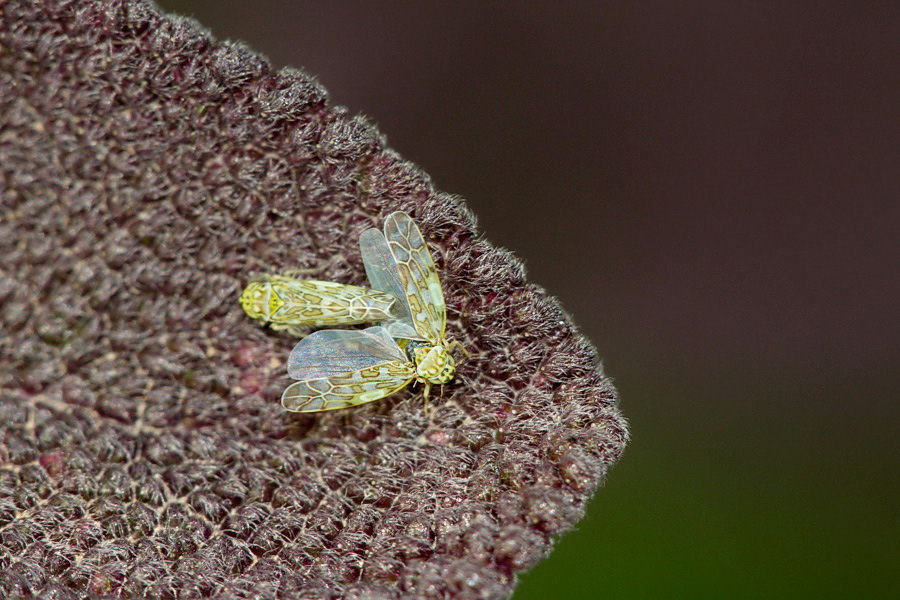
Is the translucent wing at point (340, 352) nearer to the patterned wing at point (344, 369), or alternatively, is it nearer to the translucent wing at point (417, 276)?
the patterned wing at point (344, 369)

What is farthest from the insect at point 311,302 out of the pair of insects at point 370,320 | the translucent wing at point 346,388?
the translucent wing at point 346,388

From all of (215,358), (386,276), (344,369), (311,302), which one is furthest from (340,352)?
(215,358)

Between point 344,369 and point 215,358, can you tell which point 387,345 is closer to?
point 344,369

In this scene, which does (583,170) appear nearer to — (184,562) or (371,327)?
(371,327)

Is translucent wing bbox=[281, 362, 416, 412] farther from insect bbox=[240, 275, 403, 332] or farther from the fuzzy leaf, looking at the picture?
insect bbox=[240, 275, 403, 332]

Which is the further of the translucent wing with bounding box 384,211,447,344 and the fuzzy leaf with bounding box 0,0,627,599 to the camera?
the translucent wing with bounding box 384,211,447,344

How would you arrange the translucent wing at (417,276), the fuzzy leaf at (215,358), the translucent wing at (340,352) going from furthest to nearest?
the translucent wing at (340,352)
the translucent wing at (417,276)
the fuzzy leaf at (215,358)

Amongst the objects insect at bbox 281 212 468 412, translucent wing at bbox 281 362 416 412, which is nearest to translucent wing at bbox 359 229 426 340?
insect at bbox 281 212 468 412
